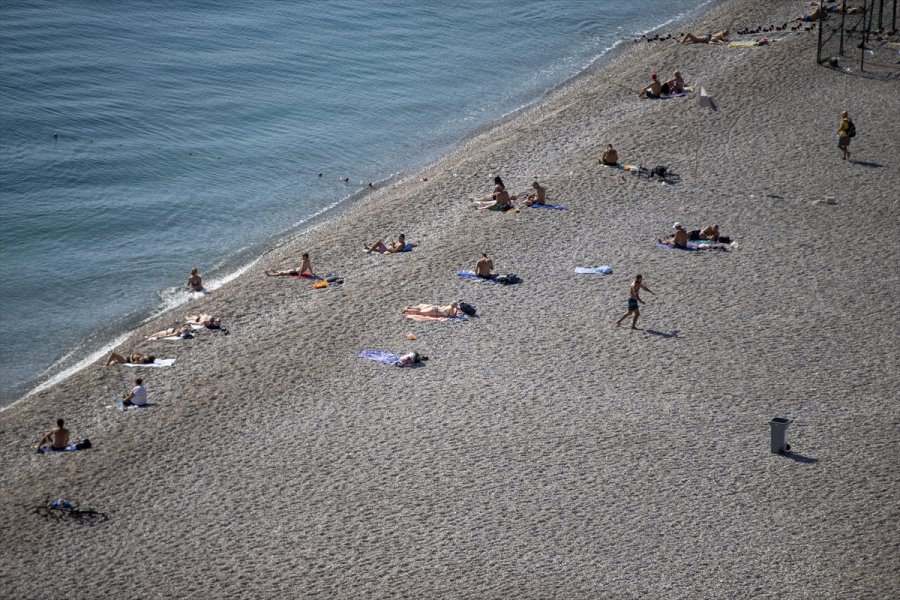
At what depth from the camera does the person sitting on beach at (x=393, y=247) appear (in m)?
22.9

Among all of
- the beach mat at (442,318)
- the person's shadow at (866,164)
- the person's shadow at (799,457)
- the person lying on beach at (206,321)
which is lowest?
the person lying on beach at (206,321)

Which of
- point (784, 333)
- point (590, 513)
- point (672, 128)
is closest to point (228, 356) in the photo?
point (590, 513)

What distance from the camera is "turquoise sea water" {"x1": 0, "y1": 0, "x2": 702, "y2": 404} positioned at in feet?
80.9

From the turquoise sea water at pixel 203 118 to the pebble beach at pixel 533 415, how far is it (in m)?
2.82

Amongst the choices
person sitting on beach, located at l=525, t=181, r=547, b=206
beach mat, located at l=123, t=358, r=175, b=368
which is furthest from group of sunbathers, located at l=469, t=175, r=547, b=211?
beach mat, located at l=123, t=358, r=175, b=368

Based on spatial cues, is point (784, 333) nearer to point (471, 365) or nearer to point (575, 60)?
point (471, 365)

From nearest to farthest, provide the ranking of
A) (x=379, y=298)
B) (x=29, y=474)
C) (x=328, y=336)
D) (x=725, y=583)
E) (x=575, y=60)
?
(x=725, y=583)
(x=29, y=474)
(x=328, y=336)
(x=379, y=298)
(x=575, y=60)

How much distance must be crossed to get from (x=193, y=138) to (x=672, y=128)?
15.4 m

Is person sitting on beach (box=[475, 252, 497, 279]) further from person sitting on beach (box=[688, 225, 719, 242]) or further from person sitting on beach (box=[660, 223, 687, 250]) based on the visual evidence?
person sitting on beach (box=[688, 225, 719, 242])

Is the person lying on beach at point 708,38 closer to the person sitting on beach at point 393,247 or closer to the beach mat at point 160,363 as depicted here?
the person sitting on beach at point 393,247

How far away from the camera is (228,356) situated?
1923 centimetres

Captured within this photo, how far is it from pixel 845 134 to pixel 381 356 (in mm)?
13084

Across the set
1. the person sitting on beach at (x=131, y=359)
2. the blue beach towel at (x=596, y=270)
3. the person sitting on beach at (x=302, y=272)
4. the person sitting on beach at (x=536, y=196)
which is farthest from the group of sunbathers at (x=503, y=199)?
the person sitting on beach at (x=131, y=359)

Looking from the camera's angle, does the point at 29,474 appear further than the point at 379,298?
No
